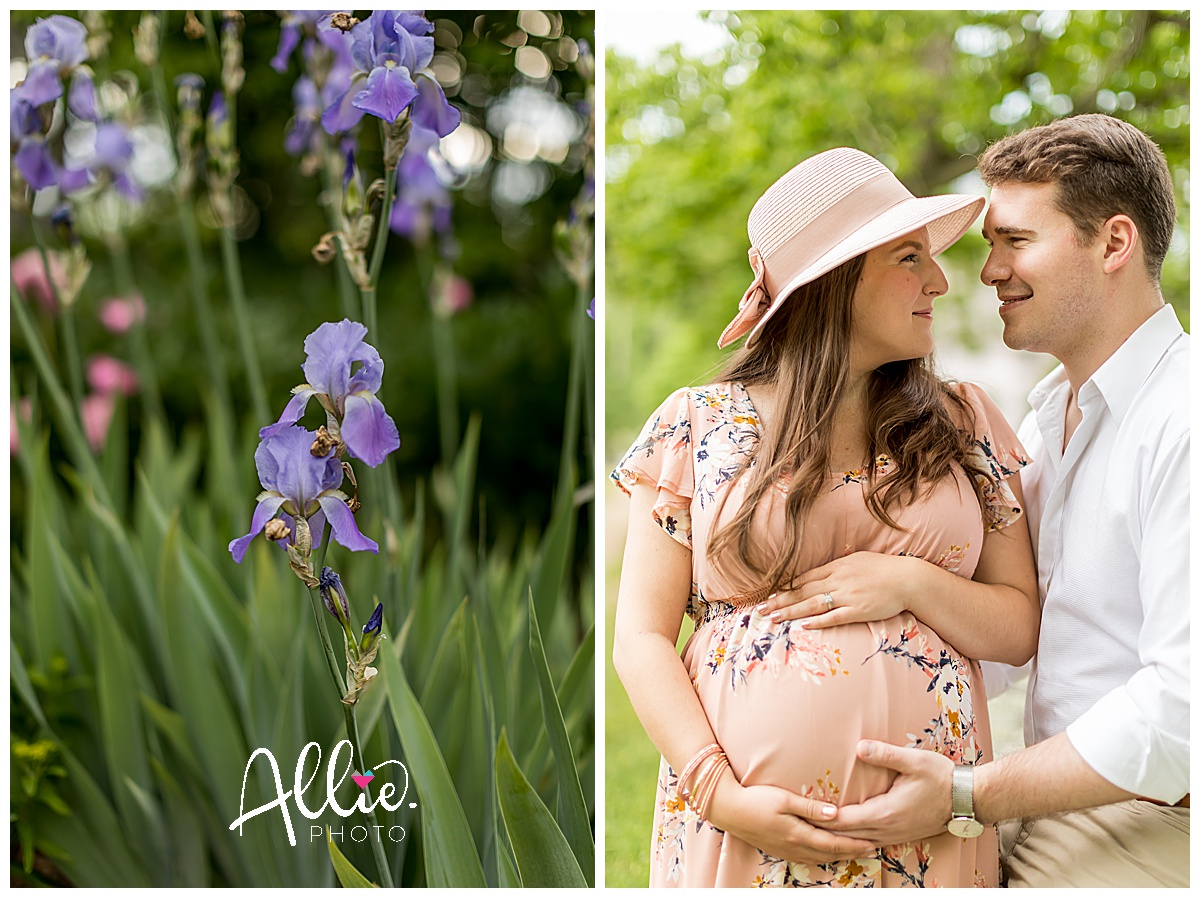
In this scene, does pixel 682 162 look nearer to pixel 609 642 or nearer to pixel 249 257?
pixel 249 257

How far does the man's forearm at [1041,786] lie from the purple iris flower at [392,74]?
138cm

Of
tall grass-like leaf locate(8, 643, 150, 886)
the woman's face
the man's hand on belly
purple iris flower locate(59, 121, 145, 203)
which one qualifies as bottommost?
tall grass-like leaf locate(8, 643, 150, 886)

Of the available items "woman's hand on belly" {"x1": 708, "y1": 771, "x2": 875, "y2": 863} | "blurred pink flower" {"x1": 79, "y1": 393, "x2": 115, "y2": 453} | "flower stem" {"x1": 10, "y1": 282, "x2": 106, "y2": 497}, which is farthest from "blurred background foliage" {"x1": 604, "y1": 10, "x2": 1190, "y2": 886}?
"blurred pink flower" {"x1": 79, "y1": 393, "x2": 115, "y2": 453}

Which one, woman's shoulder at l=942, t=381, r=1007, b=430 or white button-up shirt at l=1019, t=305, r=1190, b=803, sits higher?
woman's shoulder at l=942, t=381, r=1007, b=430

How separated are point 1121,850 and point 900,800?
1.48ft

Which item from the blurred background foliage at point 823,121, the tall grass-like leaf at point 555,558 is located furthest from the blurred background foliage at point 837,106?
the tall grass-like leaf at point 555,558

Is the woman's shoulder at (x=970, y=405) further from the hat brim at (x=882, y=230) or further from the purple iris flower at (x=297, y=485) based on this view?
the purple iris flower at (x=297, y=485)

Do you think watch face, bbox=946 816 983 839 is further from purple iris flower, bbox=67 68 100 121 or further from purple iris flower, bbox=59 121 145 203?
purple iris flower, bbox=59 121 145 203

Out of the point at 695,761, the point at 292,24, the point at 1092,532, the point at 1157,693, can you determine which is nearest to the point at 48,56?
the point at 292,24

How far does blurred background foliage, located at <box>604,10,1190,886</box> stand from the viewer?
10.7ft

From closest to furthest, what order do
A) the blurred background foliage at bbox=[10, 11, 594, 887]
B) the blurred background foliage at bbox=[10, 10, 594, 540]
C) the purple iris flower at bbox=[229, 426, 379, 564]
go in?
1. the purple iris flower at bbox=[229, 426, 379, 564]
2. the blurred background foliage at bbox=[10, 11, 594, 887]
3. the blurred background foliage at bbox=[10, 10, 594, 540]

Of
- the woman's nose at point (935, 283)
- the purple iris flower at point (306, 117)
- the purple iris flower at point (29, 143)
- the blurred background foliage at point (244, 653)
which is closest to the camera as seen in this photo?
the woman's nose at point (935, 283)

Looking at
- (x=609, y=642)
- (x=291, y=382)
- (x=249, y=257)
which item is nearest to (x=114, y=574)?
(x=609, y=642)

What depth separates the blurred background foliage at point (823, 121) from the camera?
3.25 metres
